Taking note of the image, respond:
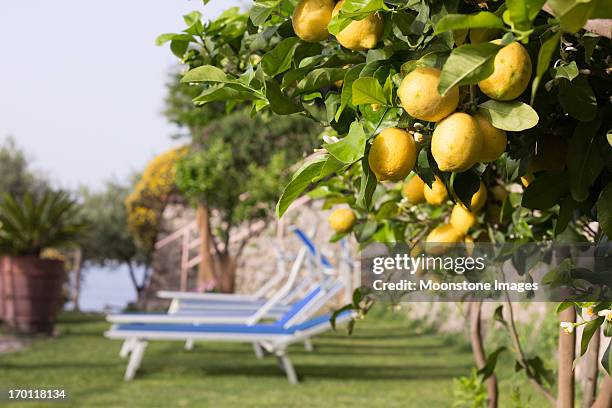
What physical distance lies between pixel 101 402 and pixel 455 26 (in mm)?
3855

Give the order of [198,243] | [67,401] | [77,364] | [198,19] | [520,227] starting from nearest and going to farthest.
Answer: [198,19] → [520,227] → [67,401] → [77,364] → [198,243]

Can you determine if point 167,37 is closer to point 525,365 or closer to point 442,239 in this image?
point 442,239

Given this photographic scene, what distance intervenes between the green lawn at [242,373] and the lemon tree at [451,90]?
98.4 inches

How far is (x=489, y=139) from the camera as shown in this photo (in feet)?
2.13

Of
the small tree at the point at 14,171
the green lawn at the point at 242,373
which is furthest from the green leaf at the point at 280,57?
the small tree at the point at 14,171

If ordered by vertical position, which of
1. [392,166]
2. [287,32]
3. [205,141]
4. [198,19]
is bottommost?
[392,166]

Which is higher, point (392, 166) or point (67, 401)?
→ point (392, 166)

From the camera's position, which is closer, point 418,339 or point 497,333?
point 497,333

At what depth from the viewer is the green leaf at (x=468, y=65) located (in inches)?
21.4

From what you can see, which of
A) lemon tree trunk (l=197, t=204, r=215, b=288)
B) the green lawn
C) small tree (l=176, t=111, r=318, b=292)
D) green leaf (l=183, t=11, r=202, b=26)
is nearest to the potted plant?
the green lawn

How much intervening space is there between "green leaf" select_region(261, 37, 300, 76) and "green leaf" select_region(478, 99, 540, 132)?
0.27 metres

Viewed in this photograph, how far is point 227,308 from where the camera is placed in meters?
7.03

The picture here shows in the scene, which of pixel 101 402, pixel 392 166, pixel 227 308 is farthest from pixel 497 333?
pixel 392 166

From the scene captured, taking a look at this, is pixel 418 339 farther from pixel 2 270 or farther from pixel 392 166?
pixel 392 166
